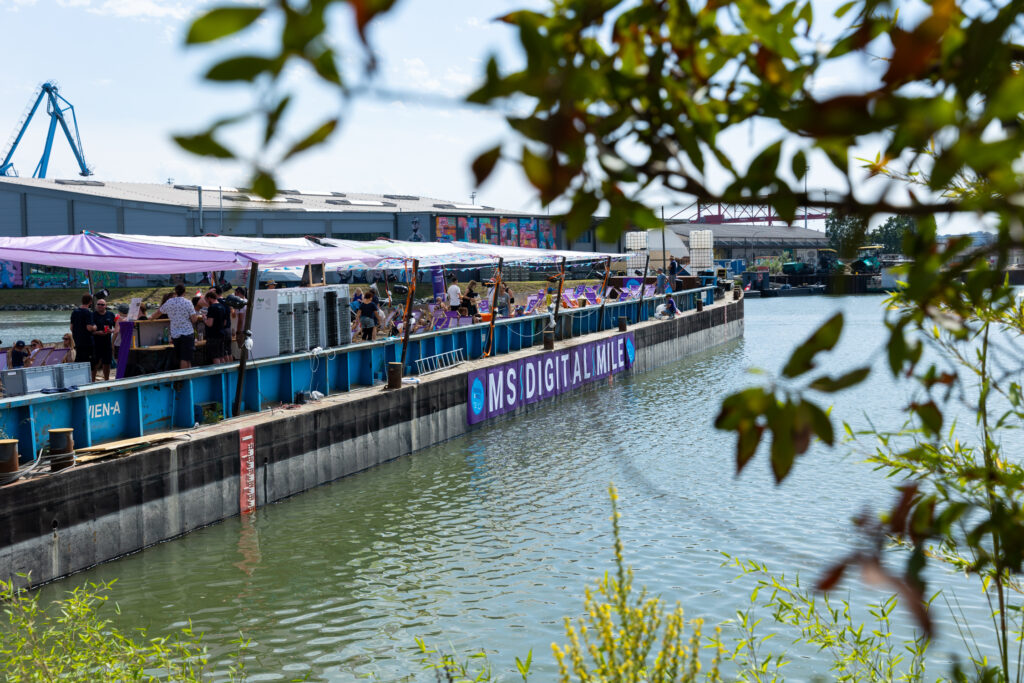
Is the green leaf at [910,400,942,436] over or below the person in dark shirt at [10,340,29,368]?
over

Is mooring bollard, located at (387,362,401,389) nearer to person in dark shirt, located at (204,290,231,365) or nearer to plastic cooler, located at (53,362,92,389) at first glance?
person in dark shirt, located at (204,290,231,365)

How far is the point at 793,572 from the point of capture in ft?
36.9

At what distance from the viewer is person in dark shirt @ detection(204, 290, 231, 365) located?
618 inches

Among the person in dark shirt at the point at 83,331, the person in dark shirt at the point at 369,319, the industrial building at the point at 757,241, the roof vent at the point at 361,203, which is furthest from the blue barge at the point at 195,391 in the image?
the industrial building at the point at 757,241

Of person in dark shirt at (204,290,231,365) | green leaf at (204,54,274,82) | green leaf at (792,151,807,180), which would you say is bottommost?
person in dark shirt at (204,290,231,365)

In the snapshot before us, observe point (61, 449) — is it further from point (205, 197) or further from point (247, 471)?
point (205, 197)

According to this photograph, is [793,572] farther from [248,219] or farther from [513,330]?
[248,219]

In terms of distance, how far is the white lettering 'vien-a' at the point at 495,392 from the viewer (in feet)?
72.8

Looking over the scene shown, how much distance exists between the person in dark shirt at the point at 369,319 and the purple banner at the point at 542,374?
2.33 metres

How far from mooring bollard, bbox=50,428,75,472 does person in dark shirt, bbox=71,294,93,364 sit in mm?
3893

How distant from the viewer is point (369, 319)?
20.7m

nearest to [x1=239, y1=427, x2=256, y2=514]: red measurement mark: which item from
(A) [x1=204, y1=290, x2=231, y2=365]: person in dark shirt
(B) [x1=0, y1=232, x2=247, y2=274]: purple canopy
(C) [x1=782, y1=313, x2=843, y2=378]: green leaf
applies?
(A) [x1=204, y1=290, x2=231, y2=365]: person in dark shirt

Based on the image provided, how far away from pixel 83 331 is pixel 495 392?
387 inches

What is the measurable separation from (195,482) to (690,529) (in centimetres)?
687
